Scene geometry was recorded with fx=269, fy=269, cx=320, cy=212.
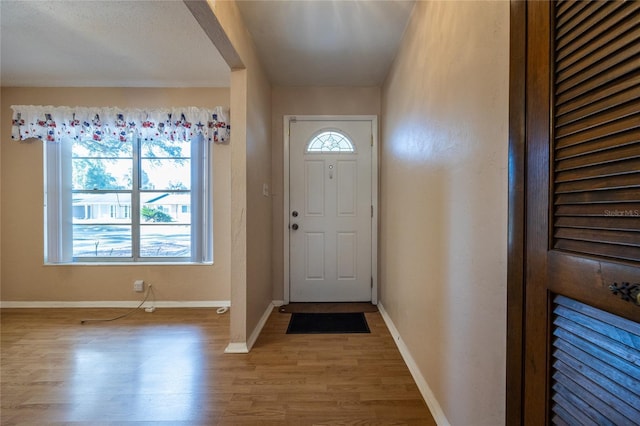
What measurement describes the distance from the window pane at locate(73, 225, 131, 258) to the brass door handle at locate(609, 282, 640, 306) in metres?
3.64

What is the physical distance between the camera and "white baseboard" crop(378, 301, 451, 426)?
52.8 inches

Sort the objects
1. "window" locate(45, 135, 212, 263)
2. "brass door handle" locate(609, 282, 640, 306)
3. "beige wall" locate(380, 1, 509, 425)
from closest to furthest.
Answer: "brass door handle" locate(609, 282, 640, 306) → "beige wall" locate(380, 1, 509, 425) → "window" locate(45, 135, 212, 263)

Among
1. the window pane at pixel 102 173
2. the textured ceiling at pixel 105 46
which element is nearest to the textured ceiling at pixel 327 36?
the textured ceiling at pixel 105 46

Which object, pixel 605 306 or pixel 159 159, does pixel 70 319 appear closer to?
pixel 159 159

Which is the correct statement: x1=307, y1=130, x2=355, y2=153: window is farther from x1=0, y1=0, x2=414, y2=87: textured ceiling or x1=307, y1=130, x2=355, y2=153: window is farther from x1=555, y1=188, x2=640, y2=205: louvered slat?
x1=555, y1=188, x2=640, y2=205: louvered slat

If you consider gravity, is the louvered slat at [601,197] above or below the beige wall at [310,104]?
below

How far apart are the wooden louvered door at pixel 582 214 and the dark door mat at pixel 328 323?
169 cm

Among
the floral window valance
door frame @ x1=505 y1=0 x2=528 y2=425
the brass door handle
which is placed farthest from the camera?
the floral window valance

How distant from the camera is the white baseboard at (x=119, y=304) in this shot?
2.85 m

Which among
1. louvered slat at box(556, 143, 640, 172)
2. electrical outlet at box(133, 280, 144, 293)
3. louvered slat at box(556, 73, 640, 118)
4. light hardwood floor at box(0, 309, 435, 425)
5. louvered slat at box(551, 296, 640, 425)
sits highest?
louvered slat at box(556, 73, 640, 118)

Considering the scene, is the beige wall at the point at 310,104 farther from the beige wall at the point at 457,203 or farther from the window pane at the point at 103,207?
the window pane at the point at 103,207

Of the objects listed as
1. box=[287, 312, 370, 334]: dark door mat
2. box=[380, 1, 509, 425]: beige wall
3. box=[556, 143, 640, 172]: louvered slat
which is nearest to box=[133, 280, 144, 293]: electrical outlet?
box=[287, 312, 370, 334]: dark door mat

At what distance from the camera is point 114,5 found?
1.81 m

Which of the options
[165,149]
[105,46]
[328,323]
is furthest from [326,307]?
[105,46]
